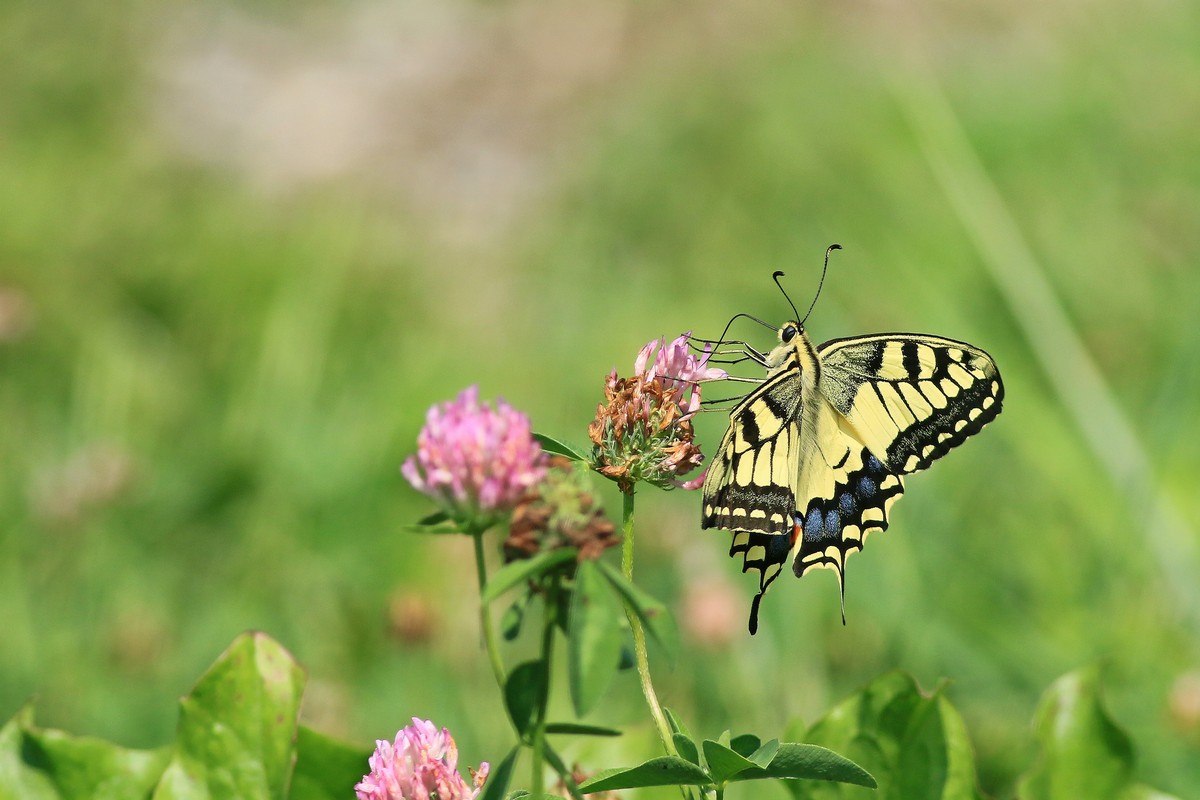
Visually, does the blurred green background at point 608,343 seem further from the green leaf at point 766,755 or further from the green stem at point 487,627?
the green stem at point 487,627


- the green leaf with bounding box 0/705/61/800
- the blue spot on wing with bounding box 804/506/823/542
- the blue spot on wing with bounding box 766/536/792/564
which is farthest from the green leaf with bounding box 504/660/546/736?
the blue spot on wing with bounding box 804/506/823/542

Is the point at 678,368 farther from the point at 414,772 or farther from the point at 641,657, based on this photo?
the point at 414,772

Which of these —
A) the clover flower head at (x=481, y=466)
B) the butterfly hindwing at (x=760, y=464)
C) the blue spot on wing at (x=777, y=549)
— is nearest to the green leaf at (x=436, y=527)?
the clover flower head at (x=481, y=466)

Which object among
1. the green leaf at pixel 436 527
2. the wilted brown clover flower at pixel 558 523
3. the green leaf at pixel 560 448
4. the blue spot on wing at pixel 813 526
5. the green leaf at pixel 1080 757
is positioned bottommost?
the green leaf at pixel 1080 757

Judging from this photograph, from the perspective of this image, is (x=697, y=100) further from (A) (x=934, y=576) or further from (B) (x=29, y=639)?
(B) (x=29, y=639)

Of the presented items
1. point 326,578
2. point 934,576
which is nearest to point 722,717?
point 934,576

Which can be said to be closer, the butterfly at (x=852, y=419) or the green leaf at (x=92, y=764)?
the green leaf at (x=92, y=764)

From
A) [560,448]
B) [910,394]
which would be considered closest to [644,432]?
[560,448]
